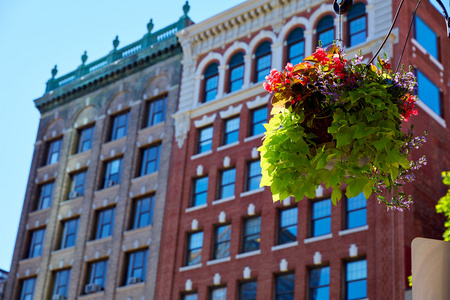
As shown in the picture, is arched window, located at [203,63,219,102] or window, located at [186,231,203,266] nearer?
window, located at [186,231,203,266]

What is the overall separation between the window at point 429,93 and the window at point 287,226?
839 centimetres

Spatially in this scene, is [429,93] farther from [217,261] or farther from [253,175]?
[217,261]

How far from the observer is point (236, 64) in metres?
45.2

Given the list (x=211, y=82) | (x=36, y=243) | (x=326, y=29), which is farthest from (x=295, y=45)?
(x=36, y=243)

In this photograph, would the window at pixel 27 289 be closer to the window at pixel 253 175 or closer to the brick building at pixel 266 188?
the brick building at pixel 266 188

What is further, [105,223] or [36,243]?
[36,243]

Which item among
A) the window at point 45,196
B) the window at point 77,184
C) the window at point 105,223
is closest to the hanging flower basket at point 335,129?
the window at point 105,223

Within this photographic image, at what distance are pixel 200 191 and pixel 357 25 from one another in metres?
11.9

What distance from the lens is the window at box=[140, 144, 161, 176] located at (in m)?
46.4

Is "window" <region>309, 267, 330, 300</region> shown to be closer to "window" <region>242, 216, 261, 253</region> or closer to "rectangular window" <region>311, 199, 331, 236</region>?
"rectangular window" <region>311, 199, 331, 236</region>

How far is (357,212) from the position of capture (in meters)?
35.6

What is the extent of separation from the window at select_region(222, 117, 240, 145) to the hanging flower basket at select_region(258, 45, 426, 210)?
3326cm

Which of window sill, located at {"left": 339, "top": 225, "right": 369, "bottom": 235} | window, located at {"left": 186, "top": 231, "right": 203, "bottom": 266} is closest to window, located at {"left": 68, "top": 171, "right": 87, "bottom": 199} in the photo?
window, located at {"left": 186, "top": 231, "right": 203, "bottom": 266}

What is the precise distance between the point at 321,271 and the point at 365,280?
7.50ft
